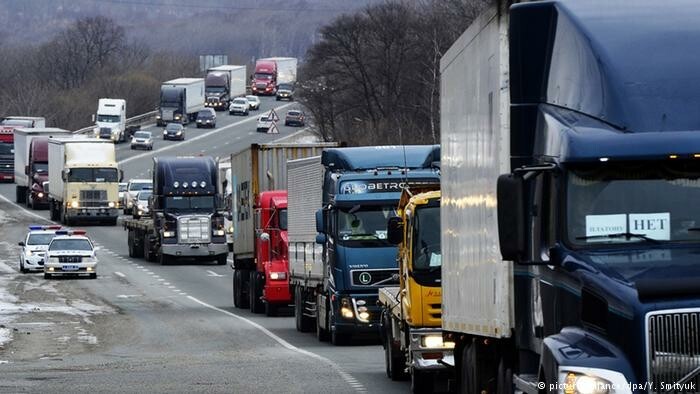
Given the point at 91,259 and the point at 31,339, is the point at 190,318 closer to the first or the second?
the point at 31,339

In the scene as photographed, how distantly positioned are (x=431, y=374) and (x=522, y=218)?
8.77 metres

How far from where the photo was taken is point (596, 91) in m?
11.6

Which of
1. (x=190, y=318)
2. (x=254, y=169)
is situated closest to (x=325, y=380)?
(x=190, y=318)

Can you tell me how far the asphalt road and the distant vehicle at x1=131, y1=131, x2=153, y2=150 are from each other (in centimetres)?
6872

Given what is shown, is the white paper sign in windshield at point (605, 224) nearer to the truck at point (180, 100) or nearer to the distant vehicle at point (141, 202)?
the distant vehicle at point (141, 202)

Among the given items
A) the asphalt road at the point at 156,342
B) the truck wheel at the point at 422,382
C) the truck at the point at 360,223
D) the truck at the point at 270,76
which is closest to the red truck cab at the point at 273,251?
the asphalt road at the point at 156,342

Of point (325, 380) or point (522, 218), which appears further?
point (325, 380)

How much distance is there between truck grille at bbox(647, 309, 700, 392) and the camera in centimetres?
1009

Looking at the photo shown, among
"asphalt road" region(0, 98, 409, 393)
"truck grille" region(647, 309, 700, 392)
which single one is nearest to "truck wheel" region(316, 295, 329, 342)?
"asphalt road" region(0, 98, 409, 393)

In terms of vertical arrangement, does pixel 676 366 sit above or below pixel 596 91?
below

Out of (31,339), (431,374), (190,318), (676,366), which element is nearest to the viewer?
(676,366)

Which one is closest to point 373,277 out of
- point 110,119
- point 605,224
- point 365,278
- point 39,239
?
point 365,278

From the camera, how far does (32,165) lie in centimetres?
9062

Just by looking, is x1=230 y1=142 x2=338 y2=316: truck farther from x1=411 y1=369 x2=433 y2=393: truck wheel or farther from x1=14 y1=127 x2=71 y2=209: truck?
x1=14 y1=127 x2=71 y2=209: truck
